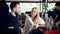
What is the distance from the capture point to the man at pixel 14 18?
339 inches

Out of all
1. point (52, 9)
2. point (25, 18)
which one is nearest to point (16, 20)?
point (25, 18)

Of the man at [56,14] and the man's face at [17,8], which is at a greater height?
the man's face at [17,8]

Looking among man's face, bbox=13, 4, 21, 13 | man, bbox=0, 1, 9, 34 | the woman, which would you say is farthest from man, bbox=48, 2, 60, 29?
man, bbox=0, 1, 9, 34

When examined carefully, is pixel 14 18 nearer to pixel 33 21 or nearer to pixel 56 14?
pixel 33 21

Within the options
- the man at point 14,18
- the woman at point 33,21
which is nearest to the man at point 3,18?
the man at point 14,18

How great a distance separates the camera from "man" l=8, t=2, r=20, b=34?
28.3 feet

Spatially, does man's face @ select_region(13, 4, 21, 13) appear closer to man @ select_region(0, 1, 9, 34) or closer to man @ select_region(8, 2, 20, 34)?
man @ select_region(8, 2, 20, 34)

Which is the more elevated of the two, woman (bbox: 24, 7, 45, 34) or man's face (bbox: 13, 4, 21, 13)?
man's face (bbox: 13, 4, 21, 13)

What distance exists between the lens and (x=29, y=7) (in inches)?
340

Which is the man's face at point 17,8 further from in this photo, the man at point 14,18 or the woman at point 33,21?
the woman at point 33,21

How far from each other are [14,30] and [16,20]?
0.20m

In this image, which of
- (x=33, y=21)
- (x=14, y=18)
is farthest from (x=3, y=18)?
(x=33, y=21)

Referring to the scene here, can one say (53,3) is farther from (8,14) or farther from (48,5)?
(8,14)

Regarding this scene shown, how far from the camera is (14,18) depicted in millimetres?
8656
